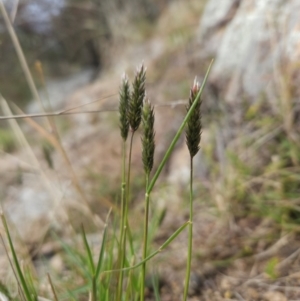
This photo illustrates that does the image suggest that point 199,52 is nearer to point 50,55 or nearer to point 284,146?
point 284,146

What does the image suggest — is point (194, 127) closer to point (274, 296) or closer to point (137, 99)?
point (137, 99)

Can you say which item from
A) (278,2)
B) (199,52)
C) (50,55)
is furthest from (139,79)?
(50,55)

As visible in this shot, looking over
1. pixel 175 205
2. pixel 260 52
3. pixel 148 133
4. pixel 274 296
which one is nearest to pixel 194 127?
pixel 148 133

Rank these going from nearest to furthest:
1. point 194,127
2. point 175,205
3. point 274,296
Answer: point 194,127
point 274,296
point 175,205

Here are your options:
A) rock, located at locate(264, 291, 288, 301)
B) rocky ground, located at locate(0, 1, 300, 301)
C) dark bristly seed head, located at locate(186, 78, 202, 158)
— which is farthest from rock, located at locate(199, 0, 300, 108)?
dark bristly seed head, located at locate(186, 78, 202, 158)

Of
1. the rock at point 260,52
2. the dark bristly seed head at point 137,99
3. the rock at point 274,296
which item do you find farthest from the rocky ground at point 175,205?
the dark bristly seed head at point 137,99

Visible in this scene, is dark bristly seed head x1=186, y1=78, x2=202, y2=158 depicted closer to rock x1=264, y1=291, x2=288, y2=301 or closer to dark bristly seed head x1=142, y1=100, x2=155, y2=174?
dark bristly seed head x1=142, y1=100, x2=155, y2=174
